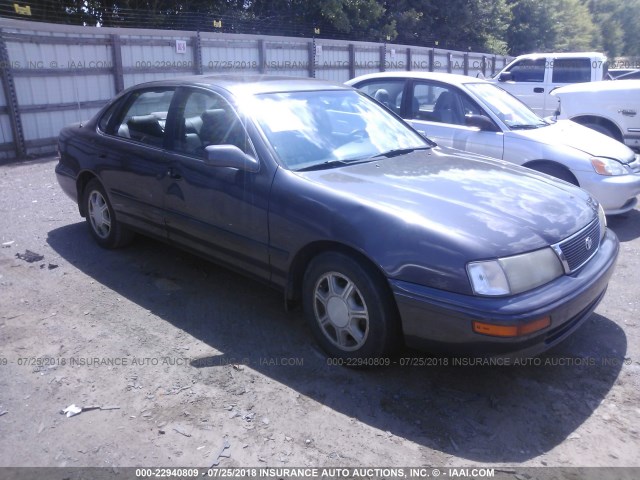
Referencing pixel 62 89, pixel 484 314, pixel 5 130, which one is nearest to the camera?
pixel 484 314

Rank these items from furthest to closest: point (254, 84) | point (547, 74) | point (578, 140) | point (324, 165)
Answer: point (547, 74) < point (578, 140) < point (254, 84) < point (324, 165)

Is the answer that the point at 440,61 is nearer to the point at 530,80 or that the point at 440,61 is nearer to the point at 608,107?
the point at 530,80

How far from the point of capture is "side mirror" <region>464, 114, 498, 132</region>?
20.9 feet

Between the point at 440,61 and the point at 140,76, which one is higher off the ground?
the point at 440,61

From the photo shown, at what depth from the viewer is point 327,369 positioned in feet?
11.5

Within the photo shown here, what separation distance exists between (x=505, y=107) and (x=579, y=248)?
12.7ft

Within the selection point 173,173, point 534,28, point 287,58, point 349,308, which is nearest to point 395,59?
point 287,58

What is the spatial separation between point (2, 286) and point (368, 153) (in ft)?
10.2

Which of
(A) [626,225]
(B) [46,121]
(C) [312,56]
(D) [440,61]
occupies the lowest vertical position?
(A) [626,225]

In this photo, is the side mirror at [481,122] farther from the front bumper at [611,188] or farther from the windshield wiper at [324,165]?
the windshield wiper at [324,165]

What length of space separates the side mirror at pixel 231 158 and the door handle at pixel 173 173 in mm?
610

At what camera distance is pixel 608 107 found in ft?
31.8

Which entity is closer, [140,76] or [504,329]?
[504,329]

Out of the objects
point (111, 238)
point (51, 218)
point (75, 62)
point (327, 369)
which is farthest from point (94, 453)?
point (75, 62)
